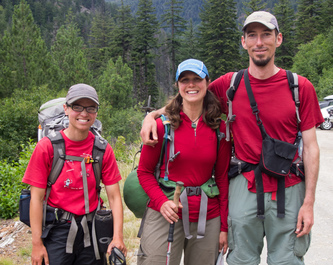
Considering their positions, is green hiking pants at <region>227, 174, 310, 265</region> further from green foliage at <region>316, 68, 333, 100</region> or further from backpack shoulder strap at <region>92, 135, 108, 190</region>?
green foliage at <region>316, 68, 333, 100</region>

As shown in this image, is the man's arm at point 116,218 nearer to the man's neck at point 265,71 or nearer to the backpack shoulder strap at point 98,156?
the backpack shoulder strap at point 98,156

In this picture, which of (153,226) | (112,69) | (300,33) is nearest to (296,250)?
(153,226)

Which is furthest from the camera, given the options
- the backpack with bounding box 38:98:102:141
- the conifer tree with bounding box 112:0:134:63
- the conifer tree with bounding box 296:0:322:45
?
the conifer tree with bounding box 112:0:134:63

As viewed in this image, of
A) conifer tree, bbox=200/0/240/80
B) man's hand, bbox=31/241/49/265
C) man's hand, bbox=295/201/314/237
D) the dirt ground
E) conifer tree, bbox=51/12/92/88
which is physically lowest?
the dirt ground

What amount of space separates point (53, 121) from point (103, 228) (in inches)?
45.2

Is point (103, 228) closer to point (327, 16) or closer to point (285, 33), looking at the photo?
point (285, 33)

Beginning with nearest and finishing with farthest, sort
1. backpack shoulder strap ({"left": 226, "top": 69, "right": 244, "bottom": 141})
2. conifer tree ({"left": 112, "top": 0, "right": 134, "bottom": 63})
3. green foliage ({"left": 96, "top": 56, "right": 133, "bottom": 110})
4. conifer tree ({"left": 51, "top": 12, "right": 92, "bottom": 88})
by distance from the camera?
backpack shoulder strap ({"left": 226, "top": 69, "right": 244, "bottom": 141})
conifer tree ({"left": 51, "top": 12, "right": 92, "bottom": 88})
green foliage ({"left": 96, "top": 56, "right": 133, "bottom": 110})
conifer tree ({"left": 112, "top": 0, "right": 134, "bottom": 63})

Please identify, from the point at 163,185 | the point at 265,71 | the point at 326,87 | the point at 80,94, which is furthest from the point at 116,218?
the point at 326,87

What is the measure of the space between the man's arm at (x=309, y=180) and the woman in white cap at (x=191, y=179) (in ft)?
1.69

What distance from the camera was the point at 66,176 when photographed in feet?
7.48

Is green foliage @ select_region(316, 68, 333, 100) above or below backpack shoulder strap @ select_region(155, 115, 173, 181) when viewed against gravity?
above

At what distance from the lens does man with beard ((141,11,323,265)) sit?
7.09 ft

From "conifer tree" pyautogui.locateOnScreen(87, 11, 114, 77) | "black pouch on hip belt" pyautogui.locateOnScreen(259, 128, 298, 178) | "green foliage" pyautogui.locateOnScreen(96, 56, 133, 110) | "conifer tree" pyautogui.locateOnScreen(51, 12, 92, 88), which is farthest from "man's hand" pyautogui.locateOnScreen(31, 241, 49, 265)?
"conifer tree" pyautogui.locateOnScreen(87, 11, 114, 77)

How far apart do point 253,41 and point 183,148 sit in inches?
35.8
